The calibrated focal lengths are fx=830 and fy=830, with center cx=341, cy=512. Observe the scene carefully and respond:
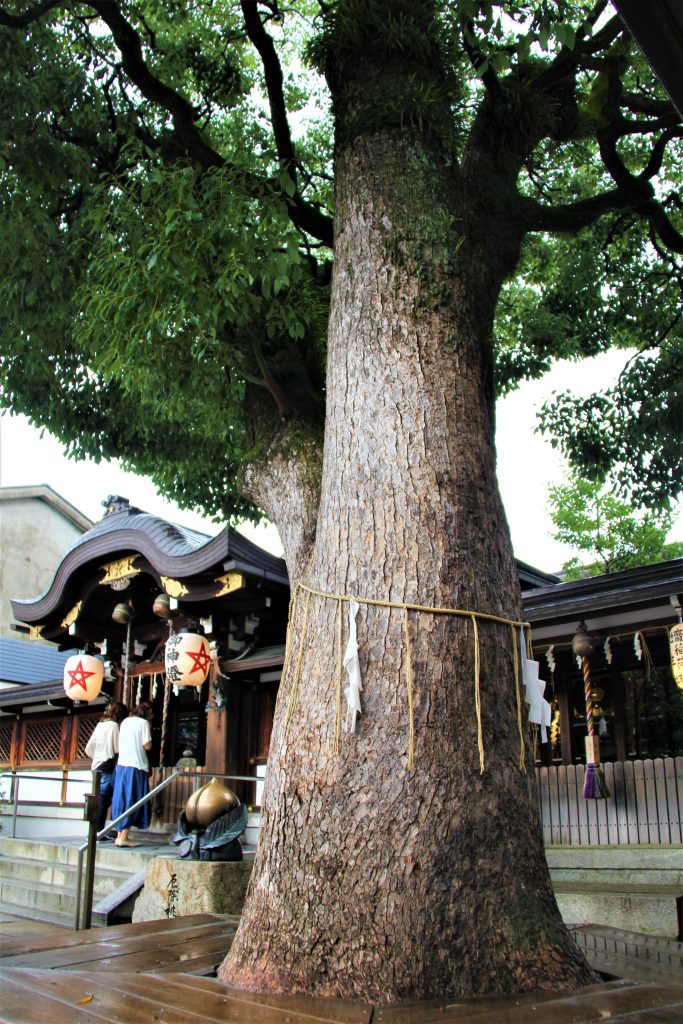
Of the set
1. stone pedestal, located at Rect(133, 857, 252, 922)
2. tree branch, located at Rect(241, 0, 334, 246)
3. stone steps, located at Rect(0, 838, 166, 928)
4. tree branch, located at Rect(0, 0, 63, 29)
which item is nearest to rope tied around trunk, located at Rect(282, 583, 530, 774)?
stone pedestal, located at Rect(133, 857, 252, 922)

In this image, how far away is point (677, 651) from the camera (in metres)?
7.83

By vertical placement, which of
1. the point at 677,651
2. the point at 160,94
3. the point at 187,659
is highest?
the point at 160,94

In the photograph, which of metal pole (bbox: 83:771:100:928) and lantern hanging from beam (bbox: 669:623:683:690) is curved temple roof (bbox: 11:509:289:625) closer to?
metal pole (bbox: 83:771:100:928)

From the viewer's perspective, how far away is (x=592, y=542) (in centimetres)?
2242

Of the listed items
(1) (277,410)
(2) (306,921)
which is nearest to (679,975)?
(2) (306,921)

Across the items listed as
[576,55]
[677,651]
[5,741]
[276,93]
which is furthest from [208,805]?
[5,741]

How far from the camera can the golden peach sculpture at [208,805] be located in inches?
287

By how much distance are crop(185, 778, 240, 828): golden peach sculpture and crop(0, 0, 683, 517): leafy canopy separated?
298 centimetres

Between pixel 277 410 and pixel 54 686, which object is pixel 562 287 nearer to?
pixel 277 410

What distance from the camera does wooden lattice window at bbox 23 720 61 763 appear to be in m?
16.1

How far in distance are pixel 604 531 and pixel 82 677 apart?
1503 cm

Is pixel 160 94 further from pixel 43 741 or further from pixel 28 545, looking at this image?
pixel 28 545

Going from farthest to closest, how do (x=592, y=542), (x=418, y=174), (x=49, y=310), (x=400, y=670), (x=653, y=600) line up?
(x=592, y=542) < (x=653, y=600) < (x=49, y=310) < (x=418, y=174) < (x=400, y=670)

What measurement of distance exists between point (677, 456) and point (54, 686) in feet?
36.7
